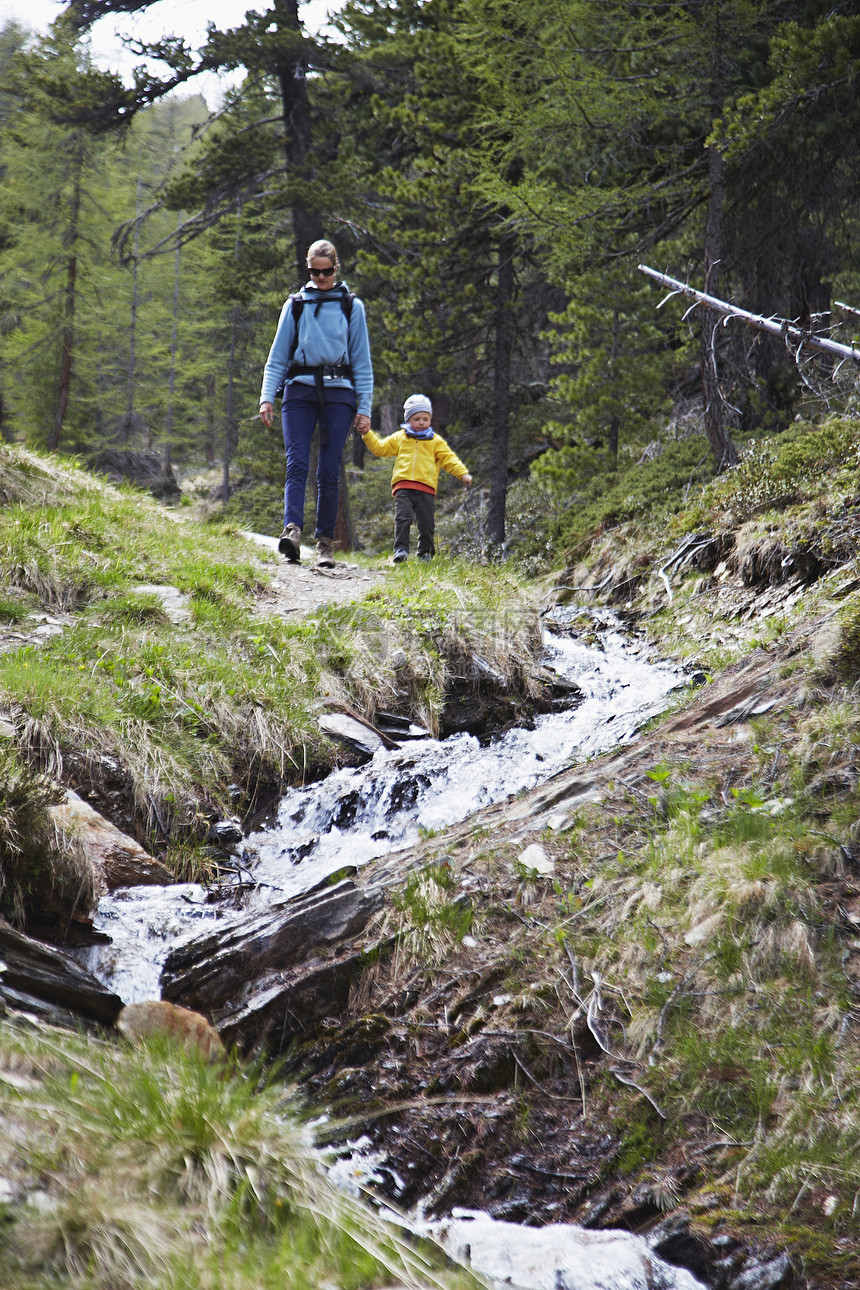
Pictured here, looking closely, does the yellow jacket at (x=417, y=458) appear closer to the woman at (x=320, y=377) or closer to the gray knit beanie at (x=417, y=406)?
the gray knit beanie at (x=417, y=406)

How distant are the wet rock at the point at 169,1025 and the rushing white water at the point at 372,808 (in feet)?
1.61

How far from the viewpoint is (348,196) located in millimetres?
14172

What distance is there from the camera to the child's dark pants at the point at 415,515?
379 inches

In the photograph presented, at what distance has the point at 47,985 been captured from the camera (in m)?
2.82

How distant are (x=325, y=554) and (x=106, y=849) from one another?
5592 mm

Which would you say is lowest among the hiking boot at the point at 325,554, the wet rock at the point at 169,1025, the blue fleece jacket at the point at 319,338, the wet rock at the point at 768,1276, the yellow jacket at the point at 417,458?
the wet rock at the point at 768,1276

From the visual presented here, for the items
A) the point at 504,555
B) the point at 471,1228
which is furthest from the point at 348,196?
the point at 471,1228

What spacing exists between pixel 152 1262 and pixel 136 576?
19.9 feet

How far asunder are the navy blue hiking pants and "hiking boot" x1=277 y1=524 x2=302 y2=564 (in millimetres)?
82

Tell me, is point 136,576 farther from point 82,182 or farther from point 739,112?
point 82,182

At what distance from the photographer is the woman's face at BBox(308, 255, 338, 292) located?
795 centimetres

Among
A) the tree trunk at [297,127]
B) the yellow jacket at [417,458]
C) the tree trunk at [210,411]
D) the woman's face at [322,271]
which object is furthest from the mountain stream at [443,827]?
the tree trunk at [210,411]

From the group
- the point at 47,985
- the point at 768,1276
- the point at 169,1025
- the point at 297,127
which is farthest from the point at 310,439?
the point at 297,127

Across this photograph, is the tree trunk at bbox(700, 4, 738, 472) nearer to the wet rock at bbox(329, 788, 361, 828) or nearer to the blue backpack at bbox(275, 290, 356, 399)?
the blue backpack at bbox(275, 290, 356, 399)
